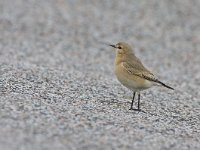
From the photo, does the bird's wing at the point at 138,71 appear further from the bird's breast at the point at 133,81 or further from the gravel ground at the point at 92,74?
the gravel ground at the point at 92,74

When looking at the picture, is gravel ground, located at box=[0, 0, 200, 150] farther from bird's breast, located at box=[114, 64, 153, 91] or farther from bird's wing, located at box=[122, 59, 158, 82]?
bird's wing, located at box=[122, 59, 158, 82]

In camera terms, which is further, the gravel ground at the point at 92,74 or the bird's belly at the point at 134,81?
the bird's belly at the point at 134,81

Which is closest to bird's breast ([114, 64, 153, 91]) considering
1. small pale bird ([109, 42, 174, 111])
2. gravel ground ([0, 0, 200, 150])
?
small pale bird ([109, 42, 174, 111])

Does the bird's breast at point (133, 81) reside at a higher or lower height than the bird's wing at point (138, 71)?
lower

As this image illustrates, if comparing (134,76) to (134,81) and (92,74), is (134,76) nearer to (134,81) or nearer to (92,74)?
(134,81)

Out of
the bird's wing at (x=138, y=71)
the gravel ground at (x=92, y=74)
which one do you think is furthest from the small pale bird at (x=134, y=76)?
the gravel ground at (x=92, y=74)

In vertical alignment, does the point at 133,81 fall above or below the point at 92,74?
below

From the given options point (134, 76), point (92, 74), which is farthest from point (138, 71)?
point (92, 74)

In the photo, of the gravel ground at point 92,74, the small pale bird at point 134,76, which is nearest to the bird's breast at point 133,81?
the small pale bird at point 134,76
